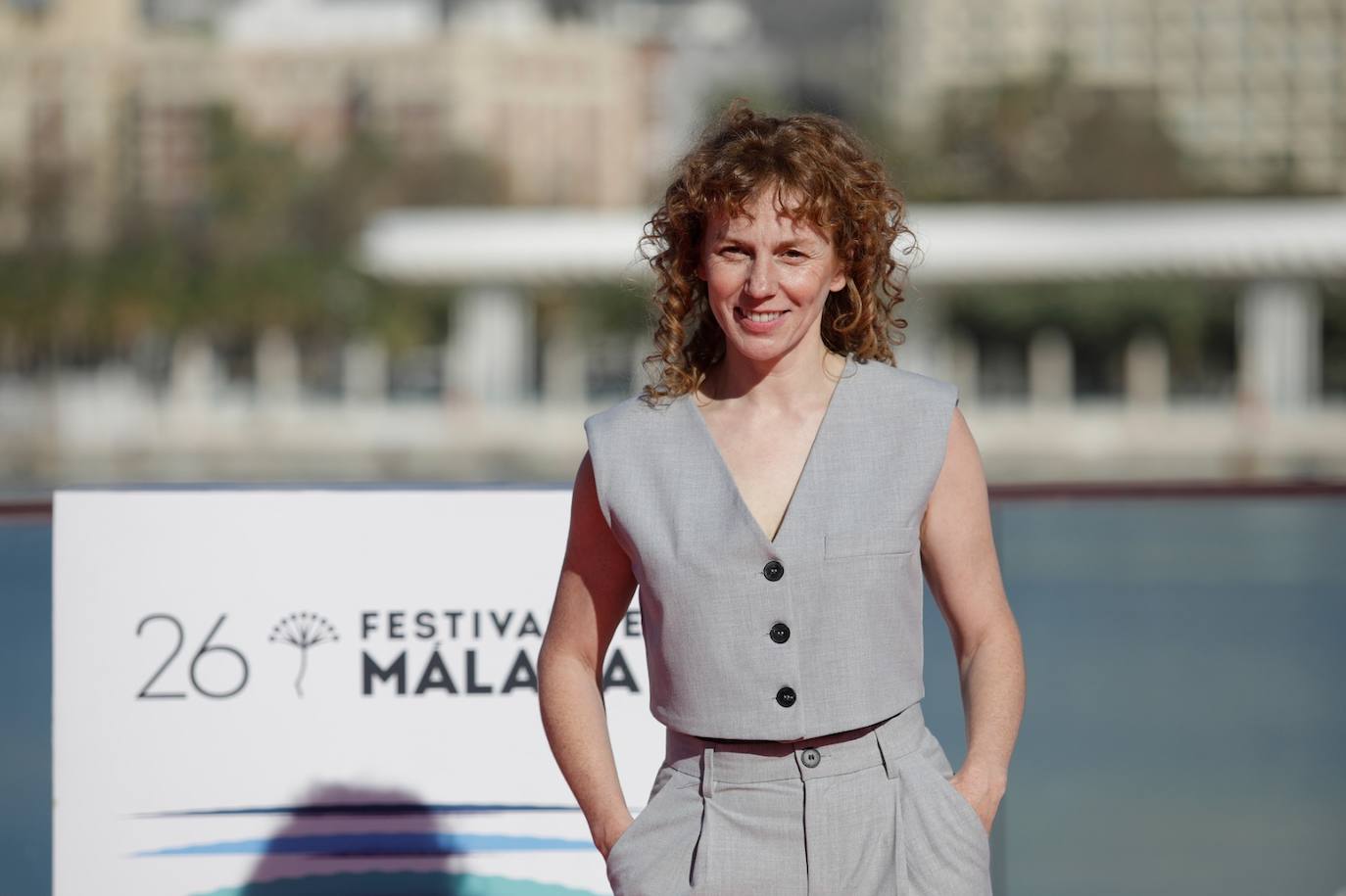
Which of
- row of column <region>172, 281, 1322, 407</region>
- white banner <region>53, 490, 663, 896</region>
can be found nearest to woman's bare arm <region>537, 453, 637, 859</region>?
white banner <region>53, 490, 663, 896</region>

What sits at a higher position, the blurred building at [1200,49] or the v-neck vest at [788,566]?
the blurred building at [1200,49]

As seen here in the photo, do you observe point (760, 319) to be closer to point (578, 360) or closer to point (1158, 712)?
point (1158, 712)

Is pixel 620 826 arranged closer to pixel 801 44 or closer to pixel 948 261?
pixel 948 261

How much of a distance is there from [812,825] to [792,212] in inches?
28.3

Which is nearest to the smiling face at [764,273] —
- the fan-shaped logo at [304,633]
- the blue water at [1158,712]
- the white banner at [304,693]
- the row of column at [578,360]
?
the white banner at [304,693]

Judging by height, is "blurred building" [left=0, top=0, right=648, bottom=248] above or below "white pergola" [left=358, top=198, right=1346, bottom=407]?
above

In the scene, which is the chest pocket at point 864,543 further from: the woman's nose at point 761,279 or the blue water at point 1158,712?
the blue water at point 1158,712

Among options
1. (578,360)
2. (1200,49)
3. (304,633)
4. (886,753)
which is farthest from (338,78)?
(886,753)

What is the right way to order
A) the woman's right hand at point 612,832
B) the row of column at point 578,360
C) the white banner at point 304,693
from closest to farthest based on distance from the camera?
1. the woman's right hand at point 612,832
2. the white banner at point 304,693
3. the row of column at point 578,360

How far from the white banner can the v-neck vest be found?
112 cm

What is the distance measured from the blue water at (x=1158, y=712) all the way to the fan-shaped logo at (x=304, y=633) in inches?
24.9

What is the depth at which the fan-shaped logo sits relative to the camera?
3.19m

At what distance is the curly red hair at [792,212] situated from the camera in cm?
208

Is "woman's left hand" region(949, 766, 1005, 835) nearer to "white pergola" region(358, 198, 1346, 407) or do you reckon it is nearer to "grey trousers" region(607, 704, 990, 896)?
"grey trousers" region(607, 704, 990, 896)
